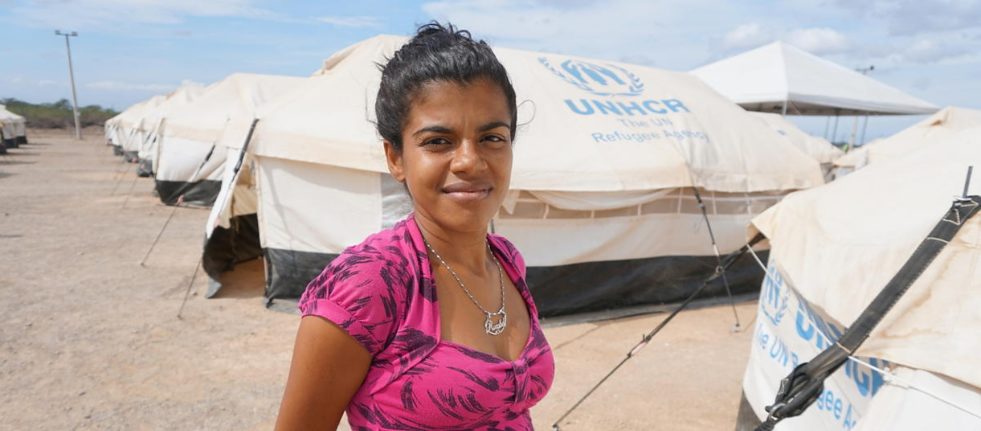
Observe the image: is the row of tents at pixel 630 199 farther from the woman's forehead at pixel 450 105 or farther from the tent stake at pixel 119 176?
the tent stake at pixel 119 176

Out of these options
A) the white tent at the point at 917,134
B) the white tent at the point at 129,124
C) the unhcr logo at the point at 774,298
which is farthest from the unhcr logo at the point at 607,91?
the white tent at the point at 129,124

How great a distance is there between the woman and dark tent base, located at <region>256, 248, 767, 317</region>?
172 inches

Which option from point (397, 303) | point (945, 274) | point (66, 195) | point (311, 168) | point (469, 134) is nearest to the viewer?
point (397, 303)

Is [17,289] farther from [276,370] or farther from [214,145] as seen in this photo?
[214,145]

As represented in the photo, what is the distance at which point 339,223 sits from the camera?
5.84 metres

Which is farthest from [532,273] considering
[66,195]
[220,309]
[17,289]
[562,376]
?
[66,195]

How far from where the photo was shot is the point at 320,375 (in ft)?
3.64

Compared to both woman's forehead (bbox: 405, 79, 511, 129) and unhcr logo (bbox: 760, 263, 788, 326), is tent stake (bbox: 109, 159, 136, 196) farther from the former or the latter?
woman's forehead (bbox: 405, 79, 511, 129)

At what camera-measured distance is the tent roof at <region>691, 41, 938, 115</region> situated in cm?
1499

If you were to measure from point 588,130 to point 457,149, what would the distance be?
4906mm

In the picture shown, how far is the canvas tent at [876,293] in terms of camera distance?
1.75 metres

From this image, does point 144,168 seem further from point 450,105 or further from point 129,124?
point 450,105

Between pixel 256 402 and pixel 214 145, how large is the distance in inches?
368

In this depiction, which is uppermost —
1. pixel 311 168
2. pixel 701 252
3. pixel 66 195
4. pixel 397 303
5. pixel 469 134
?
pixel 469 134
